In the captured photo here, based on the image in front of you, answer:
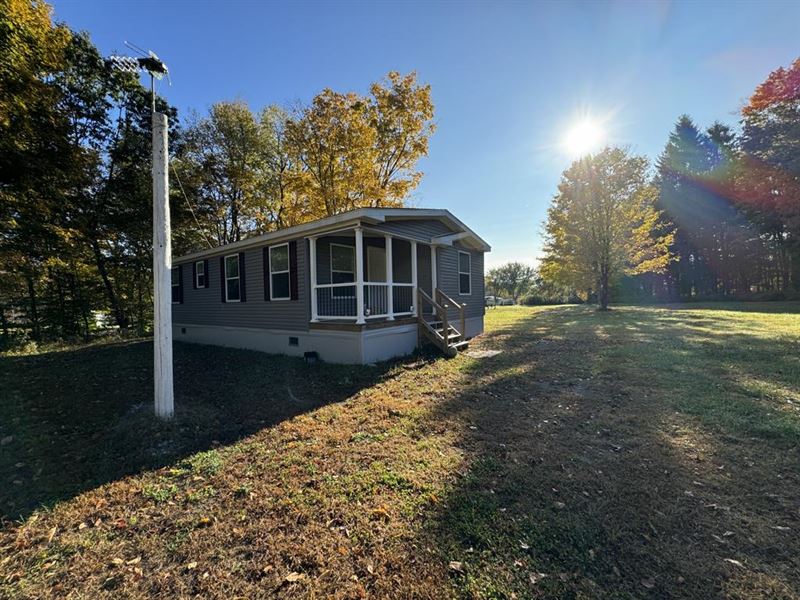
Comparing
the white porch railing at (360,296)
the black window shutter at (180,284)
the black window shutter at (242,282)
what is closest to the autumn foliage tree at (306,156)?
the black window shutter at (180,284)

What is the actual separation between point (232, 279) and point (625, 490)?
10.1 metres

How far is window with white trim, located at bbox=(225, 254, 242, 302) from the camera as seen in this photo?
33.1ft

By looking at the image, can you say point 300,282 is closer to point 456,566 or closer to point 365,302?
point 365,302

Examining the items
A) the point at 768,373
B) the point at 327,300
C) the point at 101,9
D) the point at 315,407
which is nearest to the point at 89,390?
the point at 315,407

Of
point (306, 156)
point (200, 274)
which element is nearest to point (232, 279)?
point (200, 274)

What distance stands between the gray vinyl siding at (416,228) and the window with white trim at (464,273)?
134 centimetres

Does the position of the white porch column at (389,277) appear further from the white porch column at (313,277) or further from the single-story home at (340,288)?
the white porch column at (313,277)

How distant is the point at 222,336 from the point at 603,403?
9.87 metres

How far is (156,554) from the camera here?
2.28 meters

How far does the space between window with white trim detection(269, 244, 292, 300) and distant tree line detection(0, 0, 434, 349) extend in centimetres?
547

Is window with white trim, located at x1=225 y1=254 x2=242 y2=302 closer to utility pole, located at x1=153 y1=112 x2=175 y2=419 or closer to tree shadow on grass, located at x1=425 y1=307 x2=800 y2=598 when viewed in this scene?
utility pole, located at x1=153 y1=112 x2=175 y2=419

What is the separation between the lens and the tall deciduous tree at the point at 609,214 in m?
18.8

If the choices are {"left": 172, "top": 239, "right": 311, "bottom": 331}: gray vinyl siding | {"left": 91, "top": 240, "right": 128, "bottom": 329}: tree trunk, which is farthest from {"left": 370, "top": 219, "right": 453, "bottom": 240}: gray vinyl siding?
{"left": 91, "top": 240, "right": 128, "bottom": 329}: tree trunk

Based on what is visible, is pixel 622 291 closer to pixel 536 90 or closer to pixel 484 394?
pixel 536 90
